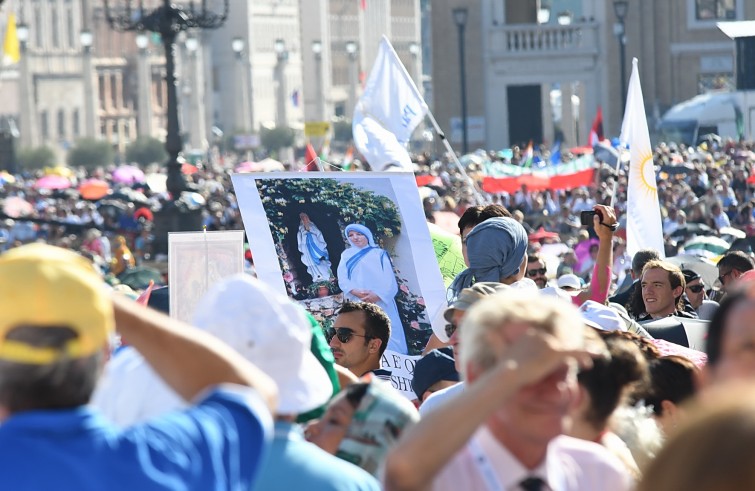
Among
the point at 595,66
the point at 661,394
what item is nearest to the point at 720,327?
the point at 661,394

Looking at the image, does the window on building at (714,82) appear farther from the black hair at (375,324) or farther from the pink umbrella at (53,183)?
the black hair at (375,324)

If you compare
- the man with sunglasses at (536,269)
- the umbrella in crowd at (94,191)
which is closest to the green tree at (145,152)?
the umbrella in crowd at (94,191)

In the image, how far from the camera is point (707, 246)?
14305 millimetres

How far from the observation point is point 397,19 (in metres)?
135

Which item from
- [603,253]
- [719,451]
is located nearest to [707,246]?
[603,253]

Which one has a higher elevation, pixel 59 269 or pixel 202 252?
pixel 59 269

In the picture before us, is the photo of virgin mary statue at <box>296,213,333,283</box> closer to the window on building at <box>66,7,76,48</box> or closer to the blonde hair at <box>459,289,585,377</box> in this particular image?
the blonde hair at <box>459,289,585,377</box>

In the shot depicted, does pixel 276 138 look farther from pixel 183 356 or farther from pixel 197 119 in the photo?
pixel 183 356

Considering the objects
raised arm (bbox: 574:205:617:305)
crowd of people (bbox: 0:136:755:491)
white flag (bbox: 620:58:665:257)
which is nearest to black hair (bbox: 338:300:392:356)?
crowd of people (bbox: 0:136:755:491)

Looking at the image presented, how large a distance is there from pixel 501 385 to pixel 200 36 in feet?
356

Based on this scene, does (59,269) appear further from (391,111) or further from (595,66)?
(595,66)

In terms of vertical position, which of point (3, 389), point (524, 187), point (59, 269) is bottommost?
point (524, 187)

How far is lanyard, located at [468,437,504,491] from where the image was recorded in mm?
2941

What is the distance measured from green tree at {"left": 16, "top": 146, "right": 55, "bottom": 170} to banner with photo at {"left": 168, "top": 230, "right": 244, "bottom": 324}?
270ft
